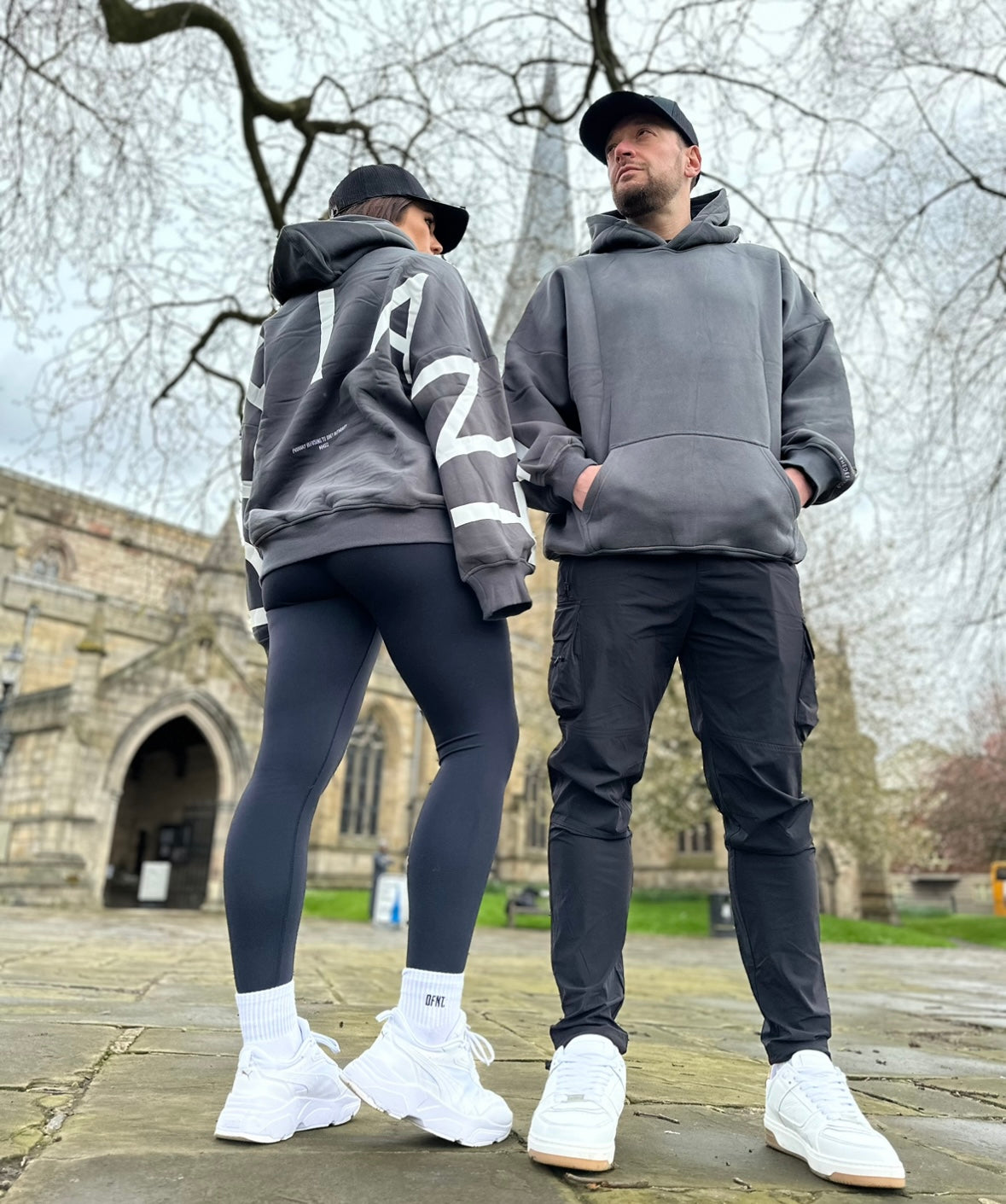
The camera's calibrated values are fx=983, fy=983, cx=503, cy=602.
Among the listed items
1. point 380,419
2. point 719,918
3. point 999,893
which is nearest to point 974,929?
point 999,893

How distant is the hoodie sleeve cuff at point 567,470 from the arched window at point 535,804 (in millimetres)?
28546

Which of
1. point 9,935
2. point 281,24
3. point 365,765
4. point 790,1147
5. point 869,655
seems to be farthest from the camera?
point 365,765

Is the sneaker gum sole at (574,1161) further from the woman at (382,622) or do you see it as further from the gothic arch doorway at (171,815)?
the gothic arch doorway at (171,815)

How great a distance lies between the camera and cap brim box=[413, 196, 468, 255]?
238 cm

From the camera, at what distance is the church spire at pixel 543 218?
7188 millimetres

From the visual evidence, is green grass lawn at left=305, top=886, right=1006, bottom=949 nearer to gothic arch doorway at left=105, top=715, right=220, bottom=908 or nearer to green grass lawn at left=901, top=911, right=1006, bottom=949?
green grass lawn at left=901, top=911, right=1006, bottom=949

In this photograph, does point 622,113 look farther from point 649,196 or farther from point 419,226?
point 419,226

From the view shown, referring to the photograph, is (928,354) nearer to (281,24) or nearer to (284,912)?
(281,24)

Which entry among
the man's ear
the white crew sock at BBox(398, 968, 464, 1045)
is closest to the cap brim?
the man's ear

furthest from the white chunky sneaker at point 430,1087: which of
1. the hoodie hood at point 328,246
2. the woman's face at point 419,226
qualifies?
the woman's face at point 419,226

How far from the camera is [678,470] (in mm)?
2137

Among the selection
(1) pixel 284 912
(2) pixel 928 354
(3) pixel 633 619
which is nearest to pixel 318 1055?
(1) pixel 284 912

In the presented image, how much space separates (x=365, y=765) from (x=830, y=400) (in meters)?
27.7

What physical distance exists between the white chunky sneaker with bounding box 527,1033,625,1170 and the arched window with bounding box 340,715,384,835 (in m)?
27.0
